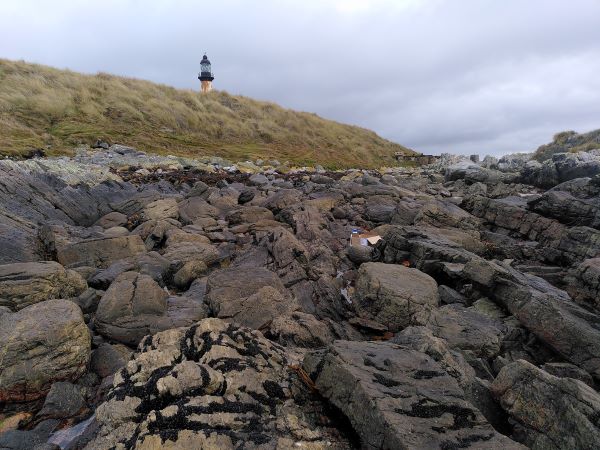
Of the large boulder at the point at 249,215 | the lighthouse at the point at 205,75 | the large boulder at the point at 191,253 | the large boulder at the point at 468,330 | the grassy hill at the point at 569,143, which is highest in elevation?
the lighthouse at the point at 205,75

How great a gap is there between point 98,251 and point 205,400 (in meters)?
7.41

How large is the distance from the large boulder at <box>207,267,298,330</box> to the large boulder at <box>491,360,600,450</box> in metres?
3.17

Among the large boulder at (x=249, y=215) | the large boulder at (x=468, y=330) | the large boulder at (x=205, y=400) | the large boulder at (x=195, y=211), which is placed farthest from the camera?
the large boulder at (x=195, y=211)

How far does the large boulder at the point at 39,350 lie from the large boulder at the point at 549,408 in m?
5.06

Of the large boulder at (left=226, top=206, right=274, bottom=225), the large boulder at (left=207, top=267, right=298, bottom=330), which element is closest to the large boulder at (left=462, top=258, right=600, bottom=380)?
the large boulder at (left=207, top=267, right=298, bottom=330)

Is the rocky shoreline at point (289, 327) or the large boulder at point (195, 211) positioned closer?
the rocky shoreline at point (289, 327)

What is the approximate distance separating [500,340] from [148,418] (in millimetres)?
5247

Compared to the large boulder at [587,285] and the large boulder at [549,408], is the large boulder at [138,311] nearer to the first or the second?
the large boulder at [549,408]

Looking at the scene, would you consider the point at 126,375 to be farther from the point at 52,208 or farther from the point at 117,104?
the point at 117,104

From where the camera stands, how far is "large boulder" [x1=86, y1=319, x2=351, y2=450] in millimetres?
3289

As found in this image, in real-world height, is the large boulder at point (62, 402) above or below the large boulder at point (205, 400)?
→ below

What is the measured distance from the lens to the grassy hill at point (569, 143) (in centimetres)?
4887

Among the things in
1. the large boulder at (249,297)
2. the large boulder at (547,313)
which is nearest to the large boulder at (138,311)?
the large boulder at (249,297)

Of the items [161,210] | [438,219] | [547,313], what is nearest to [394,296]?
[547,313]
